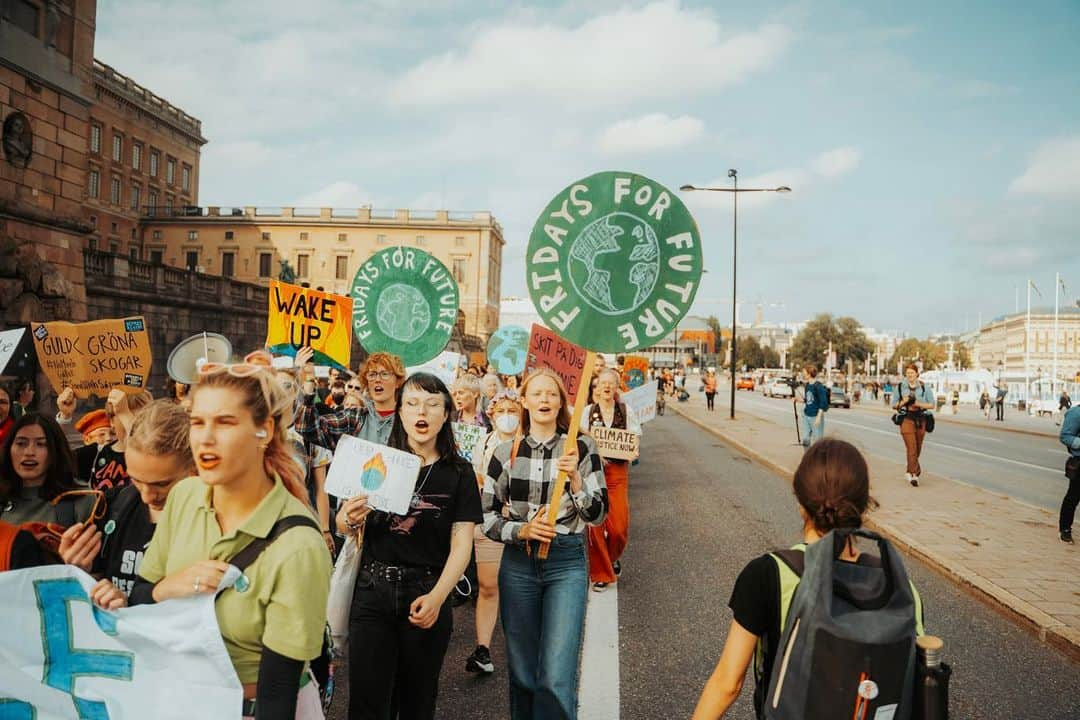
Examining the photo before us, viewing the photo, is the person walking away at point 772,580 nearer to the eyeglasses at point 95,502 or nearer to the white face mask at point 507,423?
the eyeglasses at point 95,502

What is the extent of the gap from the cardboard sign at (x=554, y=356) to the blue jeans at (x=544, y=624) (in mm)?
6164

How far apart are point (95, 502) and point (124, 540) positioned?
56cm

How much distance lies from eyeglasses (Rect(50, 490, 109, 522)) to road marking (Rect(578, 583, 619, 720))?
2438 millimetres

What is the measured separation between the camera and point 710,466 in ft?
49.7

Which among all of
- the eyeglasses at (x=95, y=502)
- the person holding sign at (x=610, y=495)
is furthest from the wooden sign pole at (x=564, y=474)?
the person holding sign at (x=610, y=495)

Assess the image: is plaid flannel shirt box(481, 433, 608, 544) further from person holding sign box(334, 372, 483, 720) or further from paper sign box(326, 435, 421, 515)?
paper sign box(326, 435, 421, 515)

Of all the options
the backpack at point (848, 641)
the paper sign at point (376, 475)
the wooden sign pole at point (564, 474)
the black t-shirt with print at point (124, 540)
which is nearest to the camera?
the backpack at point (848, 641)

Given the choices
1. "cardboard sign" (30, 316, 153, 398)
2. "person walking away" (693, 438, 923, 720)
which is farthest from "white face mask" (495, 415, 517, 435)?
"person walking away" (693, 438, 923, 720)

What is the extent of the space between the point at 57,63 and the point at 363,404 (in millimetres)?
15595

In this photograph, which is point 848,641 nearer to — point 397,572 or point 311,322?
point 397,572

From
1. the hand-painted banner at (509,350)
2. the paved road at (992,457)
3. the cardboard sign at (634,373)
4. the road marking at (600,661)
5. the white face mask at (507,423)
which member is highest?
the hand-painted banner at (509,350)

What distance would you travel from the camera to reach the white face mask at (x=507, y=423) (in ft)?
20.5

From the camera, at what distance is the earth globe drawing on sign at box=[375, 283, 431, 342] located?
6.83 metres

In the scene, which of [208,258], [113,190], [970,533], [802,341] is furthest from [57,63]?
[802,341]
